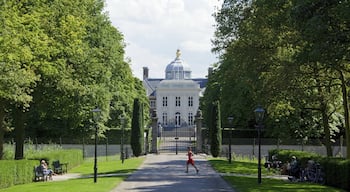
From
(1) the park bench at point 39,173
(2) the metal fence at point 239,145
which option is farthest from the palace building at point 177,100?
(1) the park bench at point 39,173

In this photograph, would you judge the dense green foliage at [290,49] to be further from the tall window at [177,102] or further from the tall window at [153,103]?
Result: the tall window at [153,103]

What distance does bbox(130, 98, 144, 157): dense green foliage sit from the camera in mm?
48031

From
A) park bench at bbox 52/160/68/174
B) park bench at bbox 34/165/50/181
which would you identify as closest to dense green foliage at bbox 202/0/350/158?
park bench at bbox 52/160/68/174

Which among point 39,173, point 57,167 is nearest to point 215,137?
point 57,167

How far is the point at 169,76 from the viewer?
117188mm

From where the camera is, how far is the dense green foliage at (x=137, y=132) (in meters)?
A: 48.0

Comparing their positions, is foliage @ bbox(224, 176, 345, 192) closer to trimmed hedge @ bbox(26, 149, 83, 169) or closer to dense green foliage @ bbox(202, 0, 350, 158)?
dense green foliage @ bbox(202, 0, 350, 158)

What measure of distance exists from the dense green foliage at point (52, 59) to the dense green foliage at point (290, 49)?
28.1ft

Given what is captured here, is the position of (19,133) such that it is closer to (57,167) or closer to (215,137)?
(57,167)

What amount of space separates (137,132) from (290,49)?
23.2 meters

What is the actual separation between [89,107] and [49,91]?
19.1ft

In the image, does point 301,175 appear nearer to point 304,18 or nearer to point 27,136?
point 304,18

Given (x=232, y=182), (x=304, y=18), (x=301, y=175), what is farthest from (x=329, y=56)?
(x=301, y=175)

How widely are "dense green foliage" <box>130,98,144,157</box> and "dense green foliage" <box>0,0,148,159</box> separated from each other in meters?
2.80
